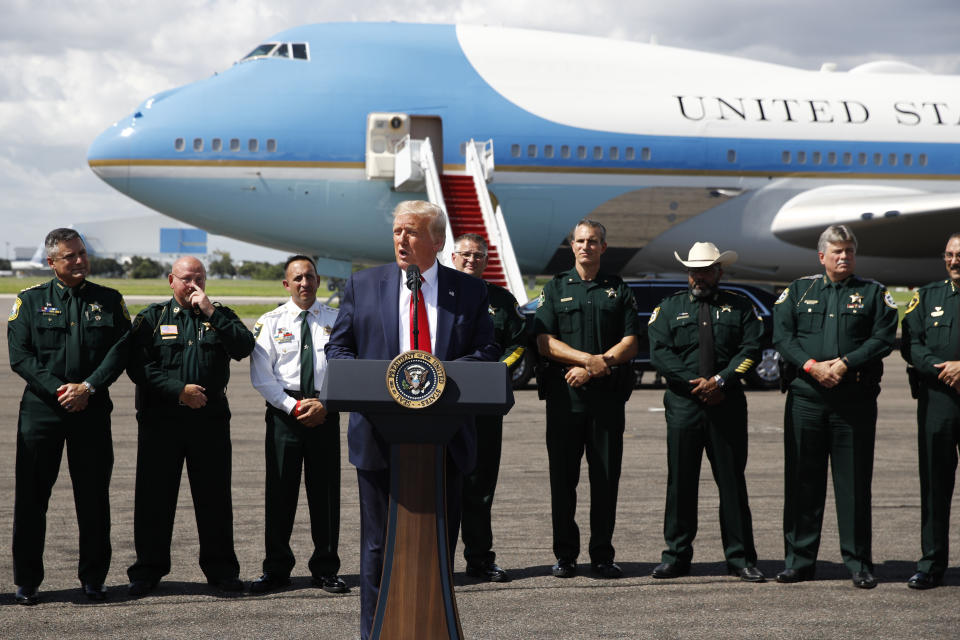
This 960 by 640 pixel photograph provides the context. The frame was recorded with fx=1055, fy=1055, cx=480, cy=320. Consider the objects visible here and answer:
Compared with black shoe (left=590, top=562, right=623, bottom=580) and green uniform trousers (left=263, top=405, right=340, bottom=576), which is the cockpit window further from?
black shoe (left=590, top=562, right=623, bottom=580)

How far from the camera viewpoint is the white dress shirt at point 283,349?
19.9ft

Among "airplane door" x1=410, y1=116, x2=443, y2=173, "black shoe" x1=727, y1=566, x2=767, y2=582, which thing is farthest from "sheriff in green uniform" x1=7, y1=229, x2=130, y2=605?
"airplane door" x1=410, y1=116, x2=443, y2=173

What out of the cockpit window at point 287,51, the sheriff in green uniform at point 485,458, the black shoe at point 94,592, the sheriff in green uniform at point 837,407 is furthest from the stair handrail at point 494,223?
the black shoe at point 94,592

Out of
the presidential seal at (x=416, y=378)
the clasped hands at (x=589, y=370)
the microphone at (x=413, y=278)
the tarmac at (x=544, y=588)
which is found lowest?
the tarmac at (x=544, y=588)

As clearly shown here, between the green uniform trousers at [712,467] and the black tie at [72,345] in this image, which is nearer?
the black tie at [72,345]

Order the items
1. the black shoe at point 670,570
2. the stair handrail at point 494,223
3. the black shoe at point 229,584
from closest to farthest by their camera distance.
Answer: the black shoe at point 229,584 → the black shoe at point 670,570 → the stair handrail at point 494,223

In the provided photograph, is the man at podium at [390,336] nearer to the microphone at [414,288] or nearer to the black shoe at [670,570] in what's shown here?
the microphone at [414,288]

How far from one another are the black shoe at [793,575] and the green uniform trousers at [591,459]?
3.22 ft

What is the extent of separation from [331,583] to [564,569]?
4.43ft

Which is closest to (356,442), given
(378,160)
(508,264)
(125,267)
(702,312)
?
(702,312)

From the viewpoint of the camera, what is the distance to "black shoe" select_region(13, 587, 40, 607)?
5469 millimetres

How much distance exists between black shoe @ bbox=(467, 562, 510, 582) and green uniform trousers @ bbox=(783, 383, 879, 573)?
165cm

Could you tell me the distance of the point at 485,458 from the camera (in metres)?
6.45

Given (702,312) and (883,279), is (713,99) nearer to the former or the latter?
(883,279)
